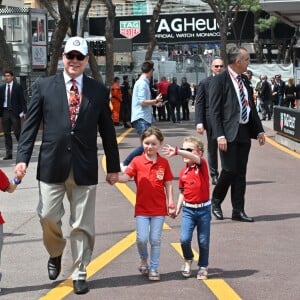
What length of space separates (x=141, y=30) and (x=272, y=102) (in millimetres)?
26322

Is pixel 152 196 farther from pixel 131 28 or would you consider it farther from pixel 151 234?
pixel 131 28

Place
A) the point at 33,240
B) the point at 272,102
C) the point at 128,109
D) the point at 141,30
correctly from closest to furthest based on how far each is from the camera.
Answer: the point at 33,240 → the point at 128,109 → the point at 272,102 → the point at 141,30

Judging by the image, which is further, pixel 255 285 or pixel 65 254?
pixel 65 254

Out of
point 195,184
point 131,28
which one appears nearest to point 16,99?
point 195,184

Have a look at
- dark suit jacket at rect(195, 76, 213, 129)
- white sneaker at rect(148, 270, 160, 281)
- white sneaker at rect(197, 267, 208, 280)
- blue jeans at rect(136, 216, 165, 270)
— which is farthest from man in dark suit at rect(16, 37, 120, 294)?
dark suit jacket at rect(195, 76, 213, 129)

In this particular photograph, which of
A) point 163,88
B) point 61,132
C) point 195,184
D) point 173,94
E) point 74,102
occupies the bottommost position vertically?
point 173,94

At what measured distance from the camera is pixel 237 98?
905cm

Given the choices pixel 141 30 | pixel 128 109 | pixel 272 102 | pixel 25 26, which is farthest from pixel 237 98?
pixel 141 30

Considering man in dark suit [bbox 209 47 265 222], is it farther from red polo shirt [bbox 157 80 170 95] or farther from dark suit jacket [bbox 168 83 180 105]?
red polo shirt [bbox 157 80 170 95]

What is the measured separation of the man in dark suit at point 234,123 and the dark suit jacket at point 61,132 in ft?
9.60

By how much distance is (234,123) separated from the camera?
8.94m

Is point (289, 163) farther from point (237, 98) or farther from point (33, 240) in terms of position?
point (33, 240)

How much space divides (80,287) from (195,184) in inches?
53.0

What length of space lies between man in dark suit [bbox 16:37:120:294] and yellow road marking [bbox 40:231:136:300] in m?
0.14
